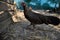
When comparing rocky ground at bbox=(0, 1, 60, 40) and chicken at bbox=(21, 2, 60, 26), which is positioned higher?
chicken at bbox=(21, 2, 60, 26)

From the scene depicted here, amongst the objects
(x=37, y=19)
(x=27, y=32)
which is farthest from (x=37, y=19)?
(x=27, y=32)

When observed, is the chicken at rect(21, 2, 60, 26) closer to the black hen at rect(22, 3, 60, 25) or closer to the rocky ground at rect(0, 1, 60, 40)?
the black hen at rect(22, 3, 60, 25)

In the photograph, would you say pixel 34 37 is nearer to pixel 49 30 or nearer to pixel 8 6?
pixel 49 30

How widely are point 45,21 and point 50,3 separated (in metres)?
2.30

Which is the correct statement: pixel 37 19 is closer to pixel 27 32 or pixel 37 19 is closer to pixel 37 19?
pixel 37 19

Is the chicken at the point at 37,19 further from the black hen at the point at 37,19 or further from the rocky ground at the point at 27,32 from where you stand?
the rocky ground at the point at 27,32

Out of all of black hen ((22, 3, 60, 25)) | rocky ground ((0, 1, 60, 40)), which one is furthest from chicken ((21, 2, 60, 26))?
rocky ground ((0, 1, 60, 40))

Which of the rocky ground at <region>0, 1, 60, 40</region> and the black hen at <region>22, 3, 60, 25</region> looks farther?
the black hen at <region>22, 3, 60, 25</region>

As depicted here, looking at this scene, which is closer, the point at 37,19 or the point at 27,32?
the point at 27,32

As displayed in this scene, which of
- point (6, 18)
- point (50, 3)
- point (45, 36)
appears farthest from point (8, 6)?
point (45, 36)

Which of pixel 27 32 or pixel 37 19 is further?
pixel 37 19

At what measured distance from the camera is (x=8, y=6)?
607 centimetres

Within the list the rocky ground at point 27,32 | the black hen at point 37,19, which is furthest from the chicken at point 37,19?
the rocky ground at point 27,32

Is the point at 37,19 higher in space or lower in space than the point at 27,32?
higher
